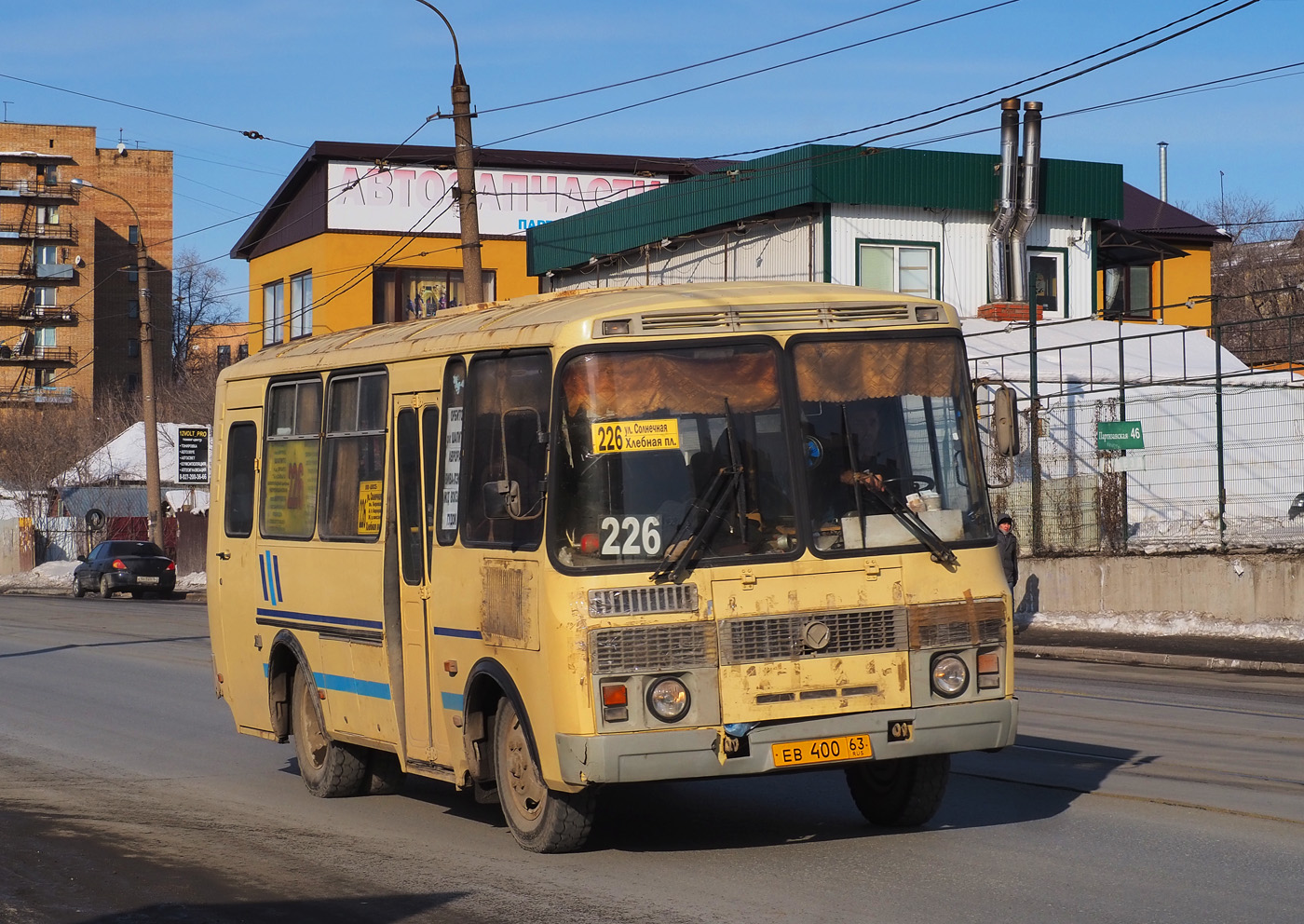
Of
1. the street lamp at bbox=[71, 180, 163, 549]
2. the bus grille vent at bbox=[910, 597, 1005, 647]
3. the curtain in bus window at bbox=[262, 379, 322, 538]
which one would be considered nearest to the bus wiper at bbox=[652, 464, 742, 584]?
the bus grille vent at bbox=[910, 597, 1005, 647]

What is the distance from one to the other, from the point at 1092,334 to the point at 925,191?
197 inches

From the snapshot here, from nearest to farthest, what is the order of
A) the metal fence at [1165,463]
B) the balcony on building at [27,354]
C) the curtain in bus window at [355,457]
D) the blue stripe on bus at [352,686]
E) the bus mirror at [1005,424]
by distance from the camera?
the bus mirror at [1005,424] → the blue stripe on bus at [352,686] → the curtain in bus window at [355,457] → the metal fence at [1165,463] → the balcony on building at [27,354]

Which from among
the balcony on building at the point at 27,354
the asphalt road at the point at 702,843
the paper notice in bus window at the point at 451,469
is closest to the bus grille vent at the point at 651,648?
the asphalt road at the point at 702,843

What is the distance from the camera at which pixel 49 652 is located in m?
23.9

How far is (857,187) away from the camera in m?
36.1

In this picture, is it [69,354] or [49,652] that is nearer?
[49,652]

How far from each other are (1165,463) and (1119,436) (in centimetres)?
89

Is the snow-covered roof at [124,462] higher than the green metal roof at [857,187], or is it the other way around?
the green metal roof at [857,187]

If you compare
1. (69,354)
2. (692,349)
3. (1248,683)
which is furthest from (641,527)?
(69,354)

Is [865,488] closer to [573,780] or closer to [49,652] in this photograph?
[573,780]

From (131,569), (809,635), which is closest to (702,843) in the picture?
(809,635)

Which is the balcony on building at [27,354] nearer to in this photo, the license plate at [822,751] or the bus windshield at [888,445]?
the bus windshield at [888,445]

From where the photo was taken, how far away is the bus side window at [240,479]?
11.5 m

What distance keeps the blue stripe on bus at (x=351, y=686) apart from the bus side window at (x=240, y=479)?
5.08 feet
